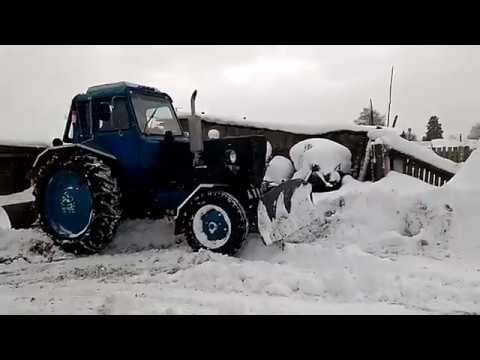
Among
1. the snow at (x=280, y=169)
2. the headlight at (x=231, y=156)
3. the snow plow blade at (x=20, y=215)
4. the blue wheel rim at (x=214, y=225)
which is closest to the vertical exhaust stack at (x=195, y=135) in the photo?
the headlight at (x=231, y=156)

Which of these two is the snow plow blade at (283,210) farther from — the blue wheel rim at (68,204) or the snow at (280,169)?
the snow at (280,169)

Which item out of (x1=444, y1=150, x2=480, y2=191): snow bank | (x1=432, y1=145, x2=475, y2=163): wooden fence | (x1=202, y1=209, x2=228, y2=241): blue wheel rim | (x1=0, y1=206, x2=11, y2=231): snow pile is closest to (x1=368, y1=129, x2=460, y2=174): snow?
(x1=432, y1=145, x2=475, y2=163): wooden fence

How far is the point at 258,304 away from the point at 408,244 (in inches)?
79.9

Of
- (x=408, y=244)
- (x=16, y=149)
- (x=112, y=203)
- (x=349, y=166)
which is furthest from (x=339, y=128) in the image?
(x=16, y=149)

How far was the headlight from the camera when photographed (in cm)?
411

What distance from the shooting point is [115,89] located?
4.39 m

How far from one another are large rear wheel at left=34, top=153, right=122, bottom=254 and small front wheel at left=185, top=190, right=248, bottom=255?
860 millimetres

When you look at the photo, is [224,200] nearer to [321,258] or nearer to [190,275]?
[190,275]

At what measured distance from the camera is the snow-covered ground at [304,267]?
111 inches

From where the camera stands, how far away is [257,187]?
13.7 ft

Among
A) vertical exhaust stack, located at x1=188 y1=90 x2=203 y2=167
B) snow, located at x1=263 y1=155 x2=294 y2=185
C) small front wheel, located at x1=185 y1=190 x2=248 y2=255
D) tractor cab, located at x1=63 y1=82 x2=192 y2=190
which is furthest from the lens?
snow, located at x1=263 y1=155 x2=294 y2=185

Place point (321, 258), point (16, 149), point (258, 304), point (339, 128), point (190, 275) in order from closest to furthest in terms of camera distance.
→ point (258, 304)
point (190, 275)
point (321, 258)
point (16, 149)
point (339, 128)

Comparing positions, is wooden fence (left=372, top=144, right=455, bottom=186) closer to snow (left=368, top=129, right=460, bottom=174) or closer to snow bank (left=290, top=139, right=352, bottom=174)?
snow (left=368, top=129, right=460, bottom=174)

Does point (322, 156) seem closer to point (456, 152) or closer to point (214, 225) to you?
point (456, 152)
